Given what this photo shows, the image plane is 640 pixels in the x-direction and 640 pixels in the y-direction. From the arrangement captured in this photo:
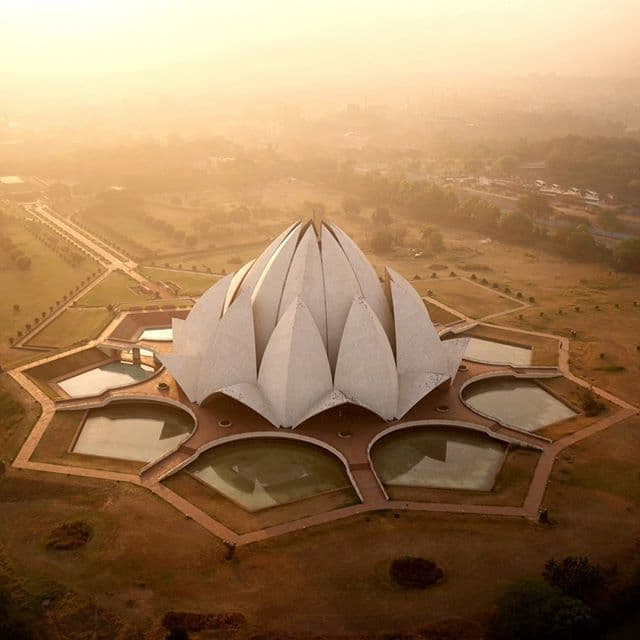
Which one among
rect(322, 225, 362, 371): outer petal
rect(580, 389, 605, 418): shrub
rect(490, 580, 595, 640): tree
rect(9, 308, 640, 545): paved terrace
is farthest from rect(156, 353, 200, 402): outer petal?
rect(580, 389, 605, 418): shrub

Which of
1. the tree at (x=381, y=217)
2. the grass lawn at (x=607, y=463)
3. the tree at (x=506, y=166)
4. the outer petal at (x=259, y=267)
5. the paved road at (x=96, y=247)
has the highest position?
the tree at (x=506, y=166)

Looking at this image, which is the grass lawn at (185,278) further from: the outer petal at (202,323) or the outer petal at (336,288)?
the outer petal at (336,288)

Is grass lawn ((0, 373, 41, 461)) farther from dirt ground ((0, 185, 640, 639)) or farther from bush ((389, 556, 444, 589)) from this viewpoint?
bush ((389, 556, 444, 589))

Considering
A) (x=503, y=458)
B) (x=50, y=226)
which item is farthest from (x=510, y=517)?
(x=50, y=226)

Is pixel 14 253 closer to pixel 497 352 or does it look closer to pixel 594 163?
pixel 497 352

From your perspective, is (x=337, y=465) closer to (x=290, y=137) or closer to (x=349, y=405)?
(x=349, y=405)

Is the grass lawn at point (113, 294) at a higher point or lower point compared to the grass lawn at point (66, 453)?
higher

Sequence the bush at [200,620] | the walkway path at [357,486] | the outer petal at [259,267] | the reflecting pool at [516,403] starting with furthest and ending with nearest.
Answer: the outer petal at [259,267] < the reflecting pool at [516,403] < the walkway path at [357,486] < the bush at [200,620]

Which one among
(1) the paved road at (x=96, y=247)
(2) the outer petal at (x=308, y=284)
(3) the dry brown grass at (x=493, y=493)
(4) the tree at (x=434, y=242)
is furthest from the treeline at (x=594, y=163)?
(3) the dry brown grass at (x=493, y=493)
